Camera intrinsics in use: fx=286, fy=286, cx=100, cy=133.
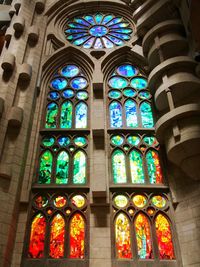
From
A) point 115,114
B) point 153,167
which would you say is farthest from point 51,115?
point 153,167

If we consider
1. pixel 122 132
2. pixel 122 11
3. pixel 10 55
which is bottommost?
pixel 122 132

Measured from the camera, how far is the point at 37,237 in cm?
646

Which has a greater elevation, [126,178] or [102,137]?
[102,137]

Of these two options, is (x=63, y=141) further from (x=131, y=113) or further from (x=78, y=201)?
(x=131, y=113)

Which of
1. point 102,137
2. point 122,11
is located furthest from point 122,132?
point 122,11

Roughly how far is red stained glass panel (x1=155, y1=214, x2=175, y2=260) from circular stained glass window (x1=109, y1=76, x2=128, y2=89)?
439cm

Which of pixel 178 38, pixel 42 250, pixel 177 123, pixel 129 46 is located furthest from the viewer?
pixel 129 46

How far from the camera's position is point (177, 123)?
6730 millimetres

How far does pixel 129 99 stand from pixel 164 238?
4.32 metres

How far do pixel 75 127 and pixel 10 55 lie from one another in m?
2.79

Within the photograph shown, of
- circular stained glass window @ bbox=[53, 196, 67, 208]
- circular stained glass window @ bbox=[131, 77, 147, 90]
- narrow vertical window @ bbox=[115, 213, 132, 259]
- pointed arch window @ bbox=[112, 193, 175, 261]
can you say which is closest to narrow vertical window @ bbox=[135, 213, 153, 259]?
pointed arch window @ bbox=[112, 193, 175, 261]

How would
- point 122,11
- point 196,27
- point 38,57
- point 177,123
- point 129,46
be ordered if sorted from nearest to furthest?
point 196,27 < point 177,123 < point 38,57 < point 129,46 < point 122,11

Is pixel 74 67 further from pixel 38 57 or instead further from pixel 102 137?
pixel 102 137

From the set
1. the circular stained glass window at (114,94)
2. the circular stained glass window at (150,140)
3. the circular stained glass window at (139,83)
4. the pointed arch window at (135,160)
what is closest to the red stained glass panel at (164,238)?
the pointed arch window at (135,160)
